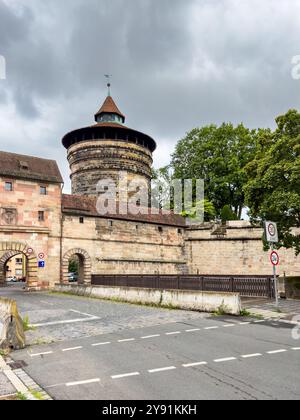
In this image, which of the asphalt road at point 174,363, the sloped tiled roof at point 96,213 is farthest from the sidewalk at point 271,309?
the sloped tiled roof at point 96,213

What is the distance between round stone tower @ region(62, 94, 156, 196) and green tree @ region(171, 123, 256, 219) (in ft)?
22.2

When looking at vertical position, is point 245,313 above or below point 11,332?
below

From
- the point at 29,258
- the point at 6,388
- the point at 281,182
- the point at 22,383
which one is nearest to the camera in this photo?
the point at 6,388

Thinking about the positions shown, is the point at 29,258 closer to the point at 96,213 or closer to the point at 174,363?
the point at 96,213

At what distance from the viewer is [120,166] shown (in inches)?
1715

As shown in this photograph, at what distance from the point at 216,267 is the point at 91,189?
56.9 feet

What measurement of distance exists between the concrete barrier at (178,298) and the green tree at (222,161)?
2743 cm

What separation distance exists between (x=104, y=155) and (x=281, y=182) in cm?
2865

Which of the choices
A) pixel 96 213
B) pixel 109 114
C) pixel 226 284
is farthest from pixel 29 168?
pixel 109 114

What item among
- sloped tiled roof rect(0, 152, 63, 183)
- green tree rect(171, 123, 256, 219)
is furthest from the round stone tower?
sloped tiled roof rect(0, 152, 63, 183)

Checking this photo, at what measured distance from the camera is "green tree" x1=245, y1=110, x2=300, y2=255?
17125 millimetres

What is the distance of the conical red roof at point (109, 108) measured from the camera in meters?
49.1

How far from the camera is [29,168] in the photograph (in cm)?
2998

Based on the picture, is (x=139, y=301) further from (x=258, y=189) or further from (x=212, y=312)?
(x=258, y=189)
